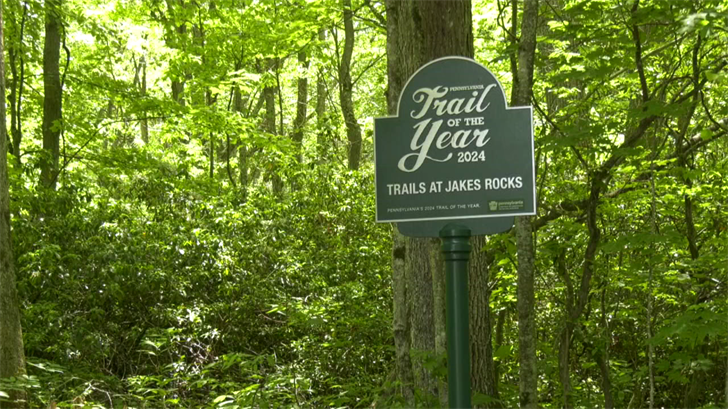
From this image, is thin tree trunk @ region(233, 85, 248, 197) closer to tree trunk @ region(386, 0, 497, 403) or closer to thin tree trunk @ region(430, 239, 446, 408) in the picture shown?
tree trunk @ region(386, 0, 497, 403)

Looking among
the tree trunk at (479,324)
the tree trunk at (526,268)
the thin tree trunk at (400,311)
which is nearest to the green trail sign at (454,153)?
the tree trunk at (526,268)

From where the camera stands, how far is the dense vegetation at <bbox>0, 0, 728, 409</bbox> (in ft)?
16.1

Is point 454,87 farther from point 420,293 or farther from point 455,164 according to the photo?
point 420,293

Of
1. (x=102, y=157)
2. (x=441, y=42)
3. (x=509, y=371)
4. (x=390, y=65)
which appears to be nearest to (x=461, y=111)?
(x=441, y=42)

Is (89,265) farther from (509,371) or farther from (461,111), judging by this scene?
(461,111)

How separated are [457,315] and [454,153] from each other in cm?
57

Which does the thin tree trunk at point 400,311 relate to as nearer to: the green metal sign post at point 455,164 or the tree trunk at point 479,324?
the tree trunk at point 479,324

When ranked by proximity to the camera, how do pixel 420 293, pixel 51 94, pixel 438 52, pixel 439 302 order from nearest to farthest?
1. pixel 439 302
2. pixel 438 52
3. pixel 420 293
4. pixel 51 94

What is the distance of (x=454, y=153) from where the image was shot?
2.44 m

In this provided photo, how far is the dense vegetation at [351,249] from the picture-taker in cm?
491

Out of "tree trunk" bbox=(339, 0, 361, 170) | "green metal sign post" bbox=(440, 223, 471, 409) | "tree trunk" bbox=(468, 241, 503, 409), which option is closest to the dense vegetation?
"tree trunk" bbox=(468, 241, 503, 409)

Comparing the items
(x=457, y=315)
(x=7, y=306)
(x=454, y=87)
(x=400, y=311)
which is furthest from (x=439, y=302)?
(x=7, y=306)

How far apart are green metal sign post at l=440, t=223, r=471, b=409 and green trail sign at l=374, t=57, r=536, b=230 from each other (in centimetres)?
8

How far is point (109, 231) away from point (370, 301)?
3.56 metres
